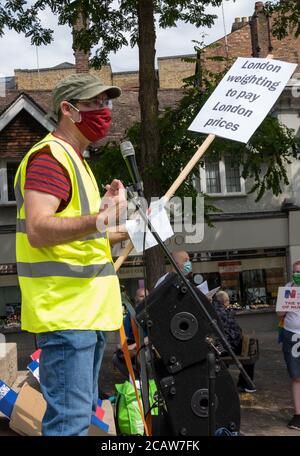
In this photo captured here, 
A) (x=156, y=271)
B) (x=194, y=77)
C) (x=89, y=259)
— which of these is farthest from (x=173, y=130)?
(x=89, y=259)

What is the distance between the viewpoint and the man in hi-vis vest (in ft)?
9.45

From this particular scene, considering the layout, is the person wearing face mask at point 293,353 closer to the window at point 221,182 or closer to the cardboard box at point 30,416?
the cardboard box at point 30,416

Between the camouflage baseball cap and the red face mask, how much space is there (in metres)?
0.07

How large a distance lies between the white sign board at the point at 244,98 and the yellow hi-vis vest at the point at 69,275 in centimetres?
150

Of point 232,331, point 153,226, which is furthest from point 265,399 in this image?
point 153,226

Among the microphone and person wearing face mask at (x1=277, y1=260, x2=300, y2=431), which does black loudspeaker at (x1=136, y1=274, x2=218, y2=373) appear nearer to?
the microphone

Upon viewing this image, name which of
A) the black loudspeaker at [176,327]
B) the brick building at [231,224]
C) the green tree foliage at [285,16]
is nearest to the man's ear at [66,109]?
the black loudspeaker at [176,327]

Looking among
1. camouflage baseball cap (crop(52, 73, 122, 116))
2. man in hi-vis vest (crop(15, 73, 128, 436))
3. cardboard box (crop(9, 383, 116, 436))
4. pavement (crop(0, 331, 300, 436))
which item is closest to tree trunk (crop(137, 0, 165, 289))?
pavement (crop(0, 331, 300, 436))

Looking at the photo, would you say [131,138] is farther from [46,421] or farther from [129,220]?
[46,421]

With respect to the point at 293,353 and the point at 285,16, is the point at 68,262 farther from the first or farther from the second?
the point at 285,16

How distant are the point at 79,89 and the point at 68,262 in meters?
0.79

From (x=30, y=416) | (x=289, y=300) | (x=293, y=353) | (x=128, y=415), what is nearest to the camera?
(x=30, y=416)

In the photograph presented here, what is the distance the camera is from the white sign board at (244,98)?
436 cm

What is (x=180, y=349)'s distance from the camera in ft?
13.0
